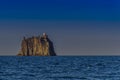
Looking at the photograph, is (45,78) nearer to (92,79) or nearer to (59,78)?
(59,78)

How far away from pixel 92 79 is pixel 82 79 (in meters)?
1.56

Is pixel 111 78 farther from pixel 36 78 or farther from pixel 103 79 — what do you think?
pixel 36 78

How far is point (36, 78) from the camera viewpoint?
64.0 m

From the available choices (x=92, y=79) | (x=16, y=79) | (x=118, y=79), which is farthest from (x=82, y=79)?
(x=16, y=79)

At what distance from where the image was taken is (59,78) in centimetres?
6419

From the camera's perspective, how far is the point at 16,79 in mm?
62219

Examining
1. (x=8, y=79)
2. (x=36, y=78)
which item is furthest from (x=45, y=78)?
(x=8, y=79)

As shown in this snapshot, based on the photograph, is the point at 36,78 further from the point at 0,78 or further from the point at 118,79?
the point at 118,79

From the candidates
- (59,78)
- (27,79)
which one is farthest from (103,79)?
(27,79)

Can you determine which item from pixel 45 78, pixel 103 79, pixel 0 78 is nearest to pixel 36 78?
pixel 45 78

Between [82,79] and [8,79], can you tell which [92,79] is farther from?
[8,79]

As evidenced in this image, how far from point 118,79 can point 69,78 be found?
292 inches

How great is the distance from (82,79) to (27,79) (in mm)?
8227

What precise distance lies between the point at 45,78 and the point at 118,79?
36.2ft
